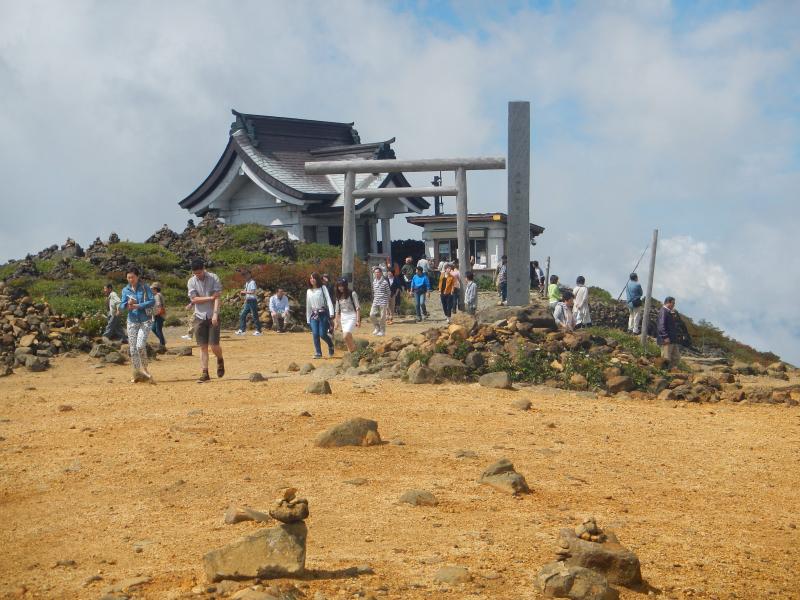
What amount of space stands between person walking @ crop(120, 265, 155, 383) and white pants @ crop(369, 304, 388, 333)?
809 cm

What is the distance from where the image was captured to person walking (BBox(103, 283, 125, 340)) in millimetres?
20969

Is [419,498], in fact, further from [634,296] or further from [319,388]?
[634,296]

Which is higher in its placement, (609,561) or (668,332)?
(668,332)

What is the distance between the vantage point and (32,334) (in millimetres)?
19609

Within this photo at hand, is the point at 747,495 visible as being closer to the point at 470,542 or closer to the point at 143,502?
the point at 470,542

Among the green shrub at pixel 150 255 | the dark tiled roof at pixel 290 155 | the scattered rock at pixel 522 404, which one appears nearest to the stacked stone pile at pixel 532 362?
the scattered rock at pixel 522 404

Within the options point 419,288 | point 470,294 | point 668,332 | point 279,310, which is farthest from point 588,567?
point 419,288

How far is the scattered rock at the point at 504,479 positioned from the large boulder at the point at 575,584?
2250mm

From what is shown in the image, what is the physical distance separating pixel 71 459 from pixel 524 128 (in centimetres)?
1215

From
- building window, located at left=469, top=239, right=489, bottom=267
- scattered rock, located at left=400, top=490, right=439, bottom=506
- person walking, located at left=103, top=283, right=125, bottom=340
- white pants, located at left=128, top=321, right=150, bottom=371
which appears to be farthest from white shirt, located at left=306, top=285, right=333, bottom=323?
building window, located at left=469, top=239, right=489, bottom=267

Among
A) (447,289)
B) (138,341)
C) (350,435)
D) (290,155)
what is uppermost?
(290,155)

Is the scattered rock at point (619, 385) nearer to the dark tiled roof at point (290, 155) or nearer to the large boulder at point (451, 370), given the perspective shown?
the large boulder at point (451, 370)

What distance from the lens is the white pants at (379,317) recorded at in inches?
887

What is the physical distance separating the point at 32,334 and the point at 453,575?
51.8 feet
